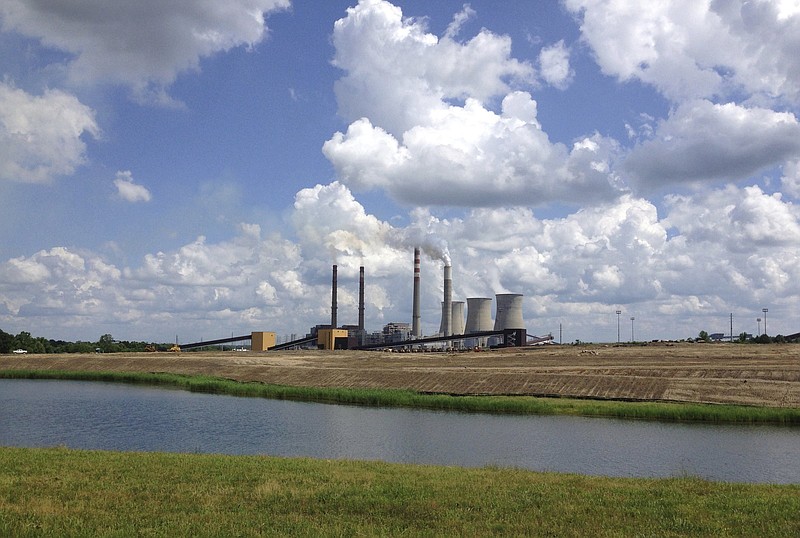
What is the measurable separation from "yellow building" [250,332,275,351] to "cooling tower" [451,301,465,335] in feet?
147

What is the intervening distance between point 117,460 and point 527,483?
12596 mm

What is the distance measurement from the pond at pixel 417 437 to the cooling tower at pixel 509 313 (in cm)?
9130

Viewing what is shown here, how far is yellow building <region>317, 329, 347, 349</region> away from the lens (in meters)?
159

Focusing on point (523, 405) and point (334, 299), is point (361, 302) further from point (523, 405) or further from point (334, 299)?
point (523, 405)

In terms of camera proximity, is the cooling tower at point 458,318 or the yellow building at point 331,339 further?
the cooling tower at point 458,318

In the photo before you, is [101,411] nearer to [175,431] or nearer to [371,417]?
[175,431]

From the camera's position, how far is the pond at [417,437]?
30891mm

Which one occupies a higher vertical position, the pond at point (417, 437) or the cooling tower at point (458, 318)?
the cooling tower at point (458, 318)

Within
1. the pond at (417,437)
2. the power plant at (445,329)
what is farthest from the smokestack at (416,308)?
the pond at (417,437)

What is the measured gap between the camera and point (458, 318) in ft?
592

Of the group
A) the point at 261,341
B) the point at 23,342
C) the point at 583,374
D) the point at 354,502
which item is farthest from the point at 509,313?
the point at 354,502

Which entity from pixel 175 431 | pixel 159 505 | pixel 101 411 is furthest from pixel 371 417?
pixel 159 505

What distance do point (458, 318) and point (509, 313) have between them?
36.0 metres

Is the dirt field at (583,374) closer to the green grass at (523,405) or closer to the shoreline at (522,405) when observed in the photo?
the shoreline at (522,405)
